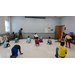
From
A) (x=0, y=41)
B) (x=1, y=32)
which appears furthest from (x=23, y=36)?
(x=0, y=41)

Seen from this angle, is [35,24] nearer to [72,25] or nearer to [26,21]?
[26,21]

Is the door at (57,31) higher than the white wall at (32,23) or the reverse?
the reverse

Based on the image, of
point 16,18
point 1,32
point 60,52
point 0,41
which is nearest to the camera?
point 60,52

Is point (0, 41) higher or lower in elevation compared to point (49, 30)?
lower

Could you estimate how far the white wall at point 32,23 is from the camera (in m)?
9.12

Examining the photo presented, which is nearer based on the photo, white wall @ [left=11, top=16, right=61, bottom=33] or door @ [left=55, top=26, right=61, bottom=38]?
white wall @ [left=11, top=16, right=61, bottom=33]

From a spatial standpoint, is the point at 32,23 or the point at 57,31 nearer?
the point at 32,23

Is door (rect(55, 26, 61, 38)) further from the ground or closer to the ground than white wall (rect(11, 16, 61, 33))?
closer to the ground

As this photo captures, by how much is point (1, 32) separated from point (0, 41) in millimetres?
1291

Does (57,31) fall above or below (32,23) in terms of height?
below

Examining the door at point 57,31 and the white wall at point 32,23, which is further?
the door at point 57,31

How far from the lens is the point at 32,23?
934 centimetres

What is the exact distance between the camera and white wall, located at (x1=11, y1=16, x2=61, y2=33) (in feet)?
29.9

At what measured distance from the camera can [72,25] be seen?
6.86 metres
